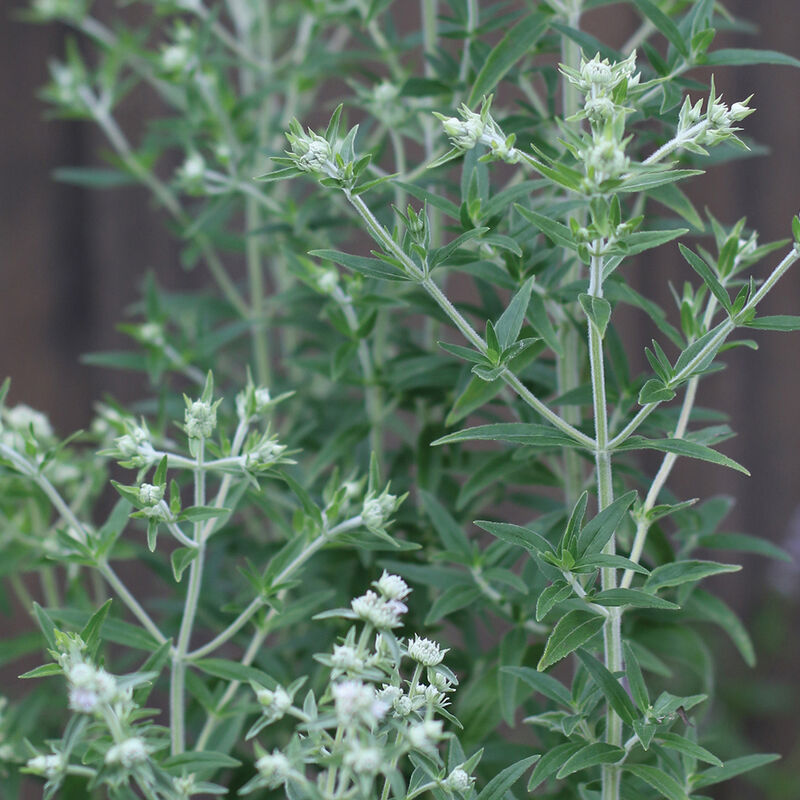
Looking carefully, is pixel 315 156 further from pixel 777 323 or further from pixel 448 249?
pixel 777 323

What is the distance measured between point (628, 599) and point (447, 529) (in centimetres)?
25

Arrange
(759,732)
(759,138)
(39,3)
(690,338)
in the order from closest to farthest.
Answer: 1. (690,338)
2. (39,3)
3. (759,138)
4. (759,732)

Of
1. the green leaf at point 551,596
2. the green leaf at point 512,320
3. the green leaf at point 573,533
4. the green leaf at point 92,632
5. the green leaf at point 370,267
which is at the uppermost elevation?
the green leaf at point 370,267

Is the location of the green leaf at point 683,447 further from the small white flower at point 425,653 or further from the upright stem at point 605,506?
the small white flower at point 425,653

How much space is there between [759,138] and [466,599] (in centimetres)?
115

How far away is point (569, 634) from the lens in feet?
1.90

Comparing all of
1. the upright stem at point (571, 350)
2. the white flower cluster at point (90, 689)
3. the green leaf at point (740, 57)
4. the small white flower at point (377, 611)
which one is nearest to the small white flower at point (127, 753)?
the white flower cluster at point (90, 689)

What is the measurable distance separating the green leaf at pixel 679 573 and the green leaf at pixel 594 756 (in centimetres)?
10

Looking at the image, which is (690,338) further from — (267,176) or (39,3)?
(39,3)

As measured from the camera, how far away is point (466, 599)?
0.76 meters

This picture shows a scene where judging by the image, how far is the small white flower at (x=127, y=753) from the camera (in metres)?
0.49

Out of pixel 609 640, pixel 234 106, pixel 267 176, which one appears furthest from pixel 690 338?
pixel 234 106

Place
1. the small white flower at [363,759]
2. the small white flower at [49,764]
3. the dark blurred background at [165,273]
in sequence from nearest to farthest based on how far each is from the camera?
the small white flower at [363,759]
the small white flower at [49,764]
the dark blurred background at [165,273]

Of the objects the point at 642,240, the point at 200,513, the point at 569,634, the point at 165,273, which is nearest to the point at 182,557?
the point at 200,513
